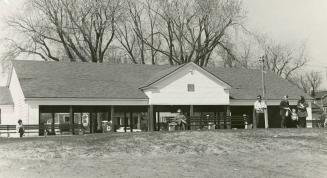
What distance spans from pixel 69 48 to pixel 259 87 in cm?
2032

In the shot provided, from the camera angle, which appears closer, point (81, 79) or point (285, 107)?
point (285, 107)

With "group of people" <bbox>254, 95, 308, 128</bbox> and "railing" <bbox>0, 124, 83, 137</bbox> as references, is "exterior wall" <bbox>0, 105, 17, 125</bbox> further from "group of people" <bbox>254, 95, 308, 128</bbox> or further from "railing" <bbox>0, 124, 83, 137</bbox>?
"group of people" <bbox>254, 95, 308, 128</bbox>

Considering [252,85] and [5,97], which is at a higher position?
[252,85]

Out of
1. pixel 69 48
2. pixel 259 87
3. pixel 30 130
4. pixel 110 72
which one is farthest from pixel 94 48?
pixel 30 130

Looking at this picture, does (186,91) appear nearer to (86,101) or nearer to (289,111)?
(86,101)

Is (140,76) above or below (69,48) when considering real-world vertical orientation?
below

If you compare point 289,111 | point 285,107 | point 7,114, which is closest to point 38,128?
point 7,114

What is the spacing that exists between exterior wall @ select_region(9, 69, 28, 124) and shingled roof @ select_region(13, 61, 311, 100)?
0.85m

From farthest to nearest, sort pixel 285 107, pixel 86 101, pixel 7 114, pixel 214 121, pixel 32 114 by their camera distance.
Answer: pixel 7 114 → pixel 86 101 → pixel 32 114 → pixel 214 121 → pixel 285 107

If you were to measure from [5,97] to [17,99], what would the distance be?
225 cm

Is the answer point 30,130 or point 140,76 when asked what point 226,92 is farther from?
point 30,130

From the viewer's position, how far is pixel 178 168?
1405cm

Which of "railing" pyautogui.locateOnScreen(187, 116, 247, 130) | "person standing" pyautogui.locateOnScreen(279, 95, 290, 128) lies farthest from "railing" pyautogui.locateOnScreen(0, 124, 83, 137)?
"person standing" pyautogui.locateOnScreen(279, 95, 290, 128)

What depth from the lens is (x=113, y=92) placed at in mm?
34062
